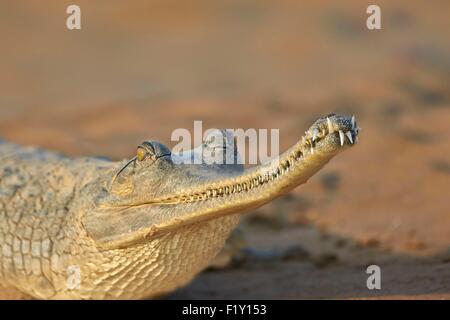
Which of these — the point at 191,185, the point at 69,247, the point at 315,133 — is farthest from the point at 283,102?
the point at 315,133

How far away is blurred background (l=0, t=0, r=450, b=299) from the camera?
6.59m

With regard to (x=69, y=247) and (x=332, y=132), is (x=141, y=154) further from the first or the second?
(x=332, y=132)

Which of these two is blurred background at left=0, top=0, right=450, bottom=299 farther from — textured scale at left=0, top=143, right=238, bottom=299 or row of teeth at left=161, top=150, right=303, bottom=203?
row of teeth at left=161, top=150, right=303, bottom=203

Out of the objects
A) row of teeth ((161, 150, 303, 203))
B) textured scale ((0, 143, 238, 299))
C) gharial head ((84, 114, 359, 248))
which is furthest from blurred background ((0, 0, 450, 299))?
row of teeth ((161, 150, 303, 203))

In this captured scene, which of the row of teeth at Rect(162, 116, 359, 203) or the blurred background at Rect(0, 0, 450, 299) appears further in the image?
the blurred background at Rect(0, 0, 450, 299)

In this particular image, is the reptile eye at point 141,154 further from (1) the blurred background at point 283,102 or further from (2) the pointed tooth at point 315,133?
(1) the blurred background at point 283,102

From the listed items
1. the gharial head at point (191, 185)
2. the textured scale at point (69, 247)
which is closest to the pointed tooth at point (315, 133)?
the gharial head at point (191, 185)

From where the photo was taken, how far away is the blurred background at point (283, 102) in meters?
6.59

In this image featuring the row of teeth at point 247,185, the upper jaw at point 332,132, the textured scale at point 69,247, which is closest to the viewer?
the upper jaw at point 332,132

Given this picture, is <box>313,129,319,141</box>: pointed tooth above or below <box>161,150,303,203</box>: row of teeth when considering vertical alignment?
above

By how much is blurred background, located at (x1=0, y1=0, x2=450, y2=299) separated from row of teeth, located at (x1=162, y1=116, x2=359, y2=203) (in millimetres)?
1497

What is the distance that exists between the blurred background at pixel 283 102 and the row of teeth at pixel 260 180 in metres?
1.50
